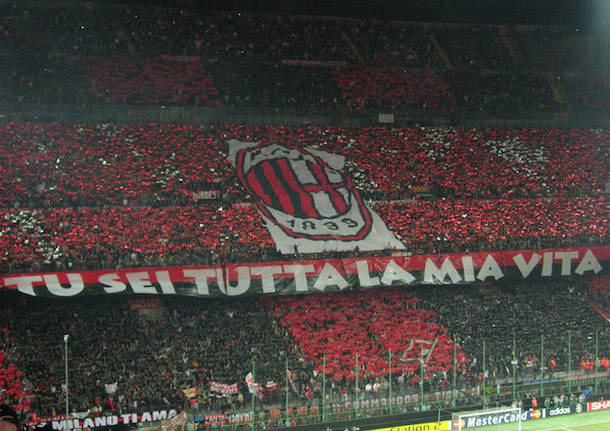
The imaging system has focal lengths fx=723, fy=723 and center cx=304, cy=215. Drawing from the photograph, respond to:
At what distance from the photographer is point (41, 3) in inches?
1654

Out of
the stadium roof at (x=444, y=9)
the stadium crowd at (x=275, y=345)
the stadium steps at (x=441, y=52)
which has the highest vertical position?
the stadium roof at (x=444, y=9)

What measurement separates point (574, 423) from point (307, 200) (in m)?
16.3

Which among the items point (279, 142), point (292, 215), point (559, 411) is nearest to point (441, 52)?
point (279, 142)

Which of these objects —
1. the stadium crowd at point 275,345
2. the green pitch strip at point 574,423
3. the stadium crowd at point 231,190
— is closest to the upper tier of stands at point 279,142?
the stadium crowd at point 231,190

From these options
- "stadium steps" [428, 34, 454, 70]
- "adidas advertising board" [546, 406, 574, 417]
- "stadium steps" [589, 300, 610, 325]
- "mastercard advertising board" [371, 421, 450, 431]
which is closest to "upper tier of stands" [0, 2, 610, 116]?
"stadium steps" [428, 34, 454, 70]

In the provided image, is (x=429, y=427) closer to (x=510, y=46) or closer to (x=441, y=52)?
(x=441, y=52)

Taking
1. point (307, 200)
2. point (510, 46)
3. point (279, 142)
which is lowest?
point (307, 200)

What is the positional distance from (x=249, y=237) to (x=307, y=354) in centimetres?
652

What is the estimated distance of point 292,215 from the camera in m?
36.2

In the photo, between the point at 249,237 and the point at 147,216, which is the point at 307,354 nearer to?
the point at 249,237

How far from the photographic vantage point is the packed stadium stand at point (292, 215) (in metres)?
28.9

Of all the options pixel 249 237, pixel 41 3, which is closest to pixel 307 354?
pixel 249 237

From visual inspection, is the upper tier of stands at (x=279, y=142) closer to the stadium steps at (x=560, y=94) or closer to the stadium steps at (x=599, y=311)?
the stadium steps at (x=560, y=94)

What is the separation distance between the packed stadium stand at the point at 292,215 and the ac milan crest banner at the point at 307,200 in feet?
0.49
